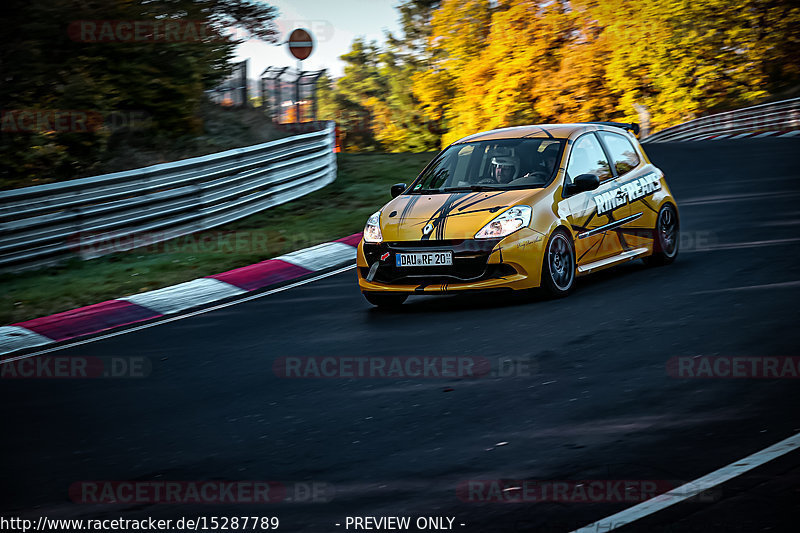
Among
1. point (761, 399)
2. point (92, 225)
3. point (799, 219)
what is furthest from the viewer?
point (92, 225)

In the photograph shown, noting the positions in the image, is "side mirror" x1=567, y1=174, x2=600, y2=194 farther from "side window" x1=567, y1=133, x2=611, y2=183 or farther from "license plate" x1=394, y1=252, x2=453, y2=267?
"license plate" x1=394, y1=252, x2=453, y2=267

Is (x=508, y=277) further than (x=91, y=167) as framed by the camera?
No

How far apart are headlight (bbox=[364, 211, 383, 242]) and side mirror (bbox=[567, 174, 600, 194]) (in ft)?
6.06

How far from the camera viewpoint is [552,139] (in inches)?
409

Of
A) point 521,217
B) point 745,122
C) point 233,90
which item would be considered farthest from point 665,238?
point 745,122

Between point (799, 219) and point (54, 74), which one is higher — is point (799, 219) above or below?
below

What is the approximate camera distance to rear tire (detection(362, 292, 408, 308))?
9.88 m

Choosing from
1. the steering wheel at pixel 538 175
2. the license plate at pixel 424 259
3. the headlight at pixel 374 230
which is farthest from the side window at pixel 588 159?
the headlight at pixel 374 230

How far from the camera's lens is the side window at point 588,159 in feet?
33.4

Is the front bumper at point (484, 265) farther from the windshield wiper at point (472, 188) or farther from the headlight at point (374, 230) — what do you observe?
the windshield wiper at point (472, 188)

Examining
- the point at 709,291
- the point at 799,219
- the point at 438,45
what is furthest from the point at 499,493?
the point at 438,45

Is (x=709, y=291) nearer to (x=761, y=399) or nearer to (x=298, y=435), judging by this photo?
(x=761, y=399)

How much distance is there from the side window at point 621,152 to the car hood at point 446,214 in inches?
61.5

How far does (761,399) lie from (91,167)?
13572 millimetres
